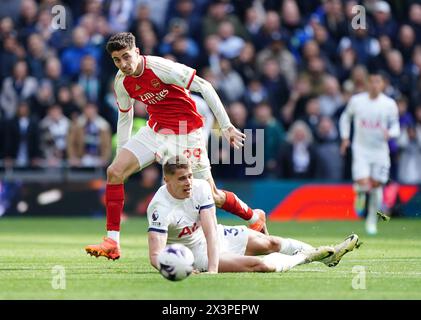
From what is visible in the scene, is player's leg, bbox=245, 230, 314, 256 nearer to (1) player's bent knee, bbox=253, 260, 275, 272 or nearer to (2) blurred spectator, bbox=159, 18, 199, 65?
(1) player's bent knee, bbox=253, 260, 275, 272

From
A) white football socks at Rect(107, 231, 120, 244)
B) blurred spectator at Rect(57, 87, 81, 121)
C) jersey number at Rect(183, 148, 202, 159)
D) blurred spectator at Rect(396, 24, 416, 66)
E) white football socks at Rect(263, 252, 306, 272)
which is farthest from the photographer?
blurred spectator at Rect(396, 24, 416, 66)

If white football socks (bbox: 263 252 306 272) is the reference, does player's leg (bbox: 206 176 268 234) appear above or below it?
above

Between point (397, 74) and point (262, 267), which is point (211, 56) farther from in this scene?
point (262, 267)

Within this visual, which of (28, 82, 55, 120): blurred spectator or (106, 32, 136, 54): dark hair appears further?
(28, 82, 55, 120): blurred spectator

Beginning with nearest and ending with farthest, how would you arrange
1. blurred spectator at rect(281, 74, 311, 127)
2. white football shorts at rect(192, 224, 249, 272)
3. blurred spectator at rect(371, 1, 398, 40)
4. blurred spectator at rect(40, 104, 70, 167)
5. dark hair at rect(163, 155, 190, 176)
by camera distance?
dark hair at rect(163, 155, 190, 176)
white football shorts at rect(192, 224, 249, 272)
blurred spectator at rect(40, 104, 70, 167)
blurred spectator at rect(281, 74, 311, 127)
blurred spectator at rect(371, 1, 398, 40)

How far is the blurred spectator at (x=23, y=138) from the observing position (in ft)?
67.3

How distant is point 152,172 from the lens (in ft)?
66.7

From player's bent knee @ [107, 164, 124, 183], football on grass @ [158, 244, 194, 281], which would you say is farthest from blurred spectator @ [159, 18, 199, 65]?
football on grass @ [158, 244, 194, 281]

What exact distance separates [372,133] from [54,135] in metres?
5.99

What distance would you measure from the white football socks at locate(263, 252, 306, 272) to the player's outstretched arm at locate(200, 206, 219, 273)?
56cm

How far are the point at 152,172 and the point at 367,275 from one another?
408 inches

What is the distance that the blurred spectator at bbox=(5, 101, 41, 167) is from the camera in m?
20.5

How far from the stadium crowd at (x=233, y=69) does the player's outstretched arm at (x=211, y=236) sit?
32.1 ft

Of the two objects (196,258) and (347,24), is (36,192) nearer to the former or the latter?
(347,24)
